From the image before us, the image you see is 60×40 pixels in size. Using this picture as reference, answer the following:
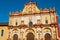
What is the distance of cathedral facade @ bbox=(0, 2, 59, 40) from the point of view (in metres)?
43.5

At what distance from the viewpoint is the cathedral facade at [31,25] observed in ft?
143

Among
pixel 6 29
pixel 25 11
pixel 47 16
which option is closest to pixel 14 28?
pixel 6 29

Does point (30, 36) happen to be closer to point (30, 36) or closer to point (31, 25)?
point (30, 36)

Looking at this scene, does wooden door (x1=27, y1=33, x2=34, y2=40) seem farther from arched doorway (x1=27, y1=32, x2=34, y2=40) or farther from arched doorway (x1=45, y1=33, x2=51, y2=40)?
arched doorway (x1=45, y1=33, x2=51, y2=40)

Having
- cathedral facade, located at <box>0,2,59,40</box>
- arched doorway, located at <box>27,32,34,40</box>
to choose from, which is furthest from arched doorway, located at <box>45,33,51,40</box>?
arched doorway, located at <box>27,32,34,40</box>

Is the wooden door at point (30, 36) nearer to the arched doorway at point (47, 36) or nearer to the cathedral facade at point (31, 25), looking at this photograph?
the cathedral facade at point (31, 25)

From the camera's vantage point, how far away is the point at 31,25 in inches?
1780

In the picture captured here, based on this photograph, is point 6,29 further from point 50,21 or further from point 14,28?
point 50,21

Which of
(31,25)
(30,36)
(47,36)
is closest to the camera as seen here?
(47,36)

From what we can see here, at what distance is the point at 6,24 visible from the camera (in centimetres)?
4741

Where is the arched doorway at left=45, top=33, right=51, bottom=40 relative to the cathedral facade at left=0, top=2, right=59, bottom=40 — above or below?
below

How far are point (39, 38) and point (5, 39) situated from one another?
34.1 ft

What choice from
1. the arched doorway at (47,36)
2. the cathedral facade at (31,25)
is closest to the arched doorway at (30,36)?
the cathedral facade at (31,25)

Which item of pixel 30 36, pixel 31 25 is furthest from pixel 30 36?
pixel 31 25
